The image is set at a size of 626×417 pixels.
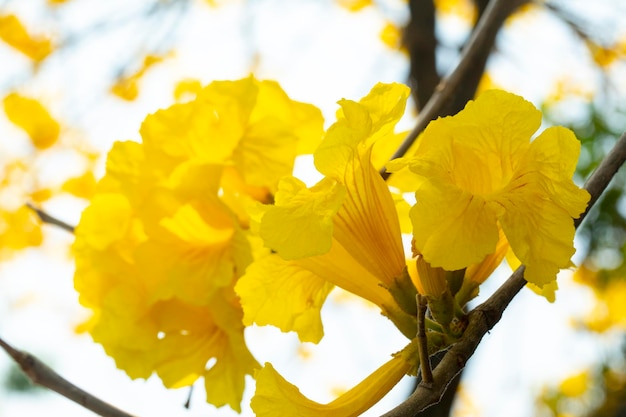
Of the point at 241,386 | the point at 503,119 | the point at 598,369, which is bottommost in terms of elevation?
the point at 598,369

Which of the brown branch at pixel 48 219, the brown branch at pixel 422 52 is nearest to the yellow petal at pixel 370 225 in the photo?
the brown branch at pixel 48 219

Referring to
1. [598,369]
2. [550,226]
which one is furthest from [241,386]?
[598,369]

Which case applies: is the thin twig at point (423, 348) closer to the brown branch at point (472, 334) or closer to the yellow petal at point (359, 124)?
the brown branch at point (472, 334)

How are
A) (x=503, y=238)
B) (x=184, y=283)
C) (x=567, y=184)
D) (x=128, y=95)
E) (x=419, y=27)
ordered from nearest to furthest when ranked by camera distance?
(x=567, y=184)
(x=503, y=238)
(x=184, y=283)
(x=419, y=27)
(x=128, y=95)

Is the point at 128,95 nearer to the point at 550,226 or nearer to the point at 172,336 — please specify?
the point at 172,336

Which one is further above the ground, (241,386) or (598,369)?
(241,386)

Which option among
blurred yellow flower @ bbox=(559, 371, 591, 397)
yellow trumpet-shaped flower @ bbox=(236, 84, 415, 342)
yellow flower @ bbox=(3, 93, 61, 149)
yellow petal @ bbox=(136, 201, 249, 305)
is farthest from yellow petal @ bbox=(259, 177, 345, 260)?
blurred yellow flower @ bbox=(559, 371, 591, 397)
